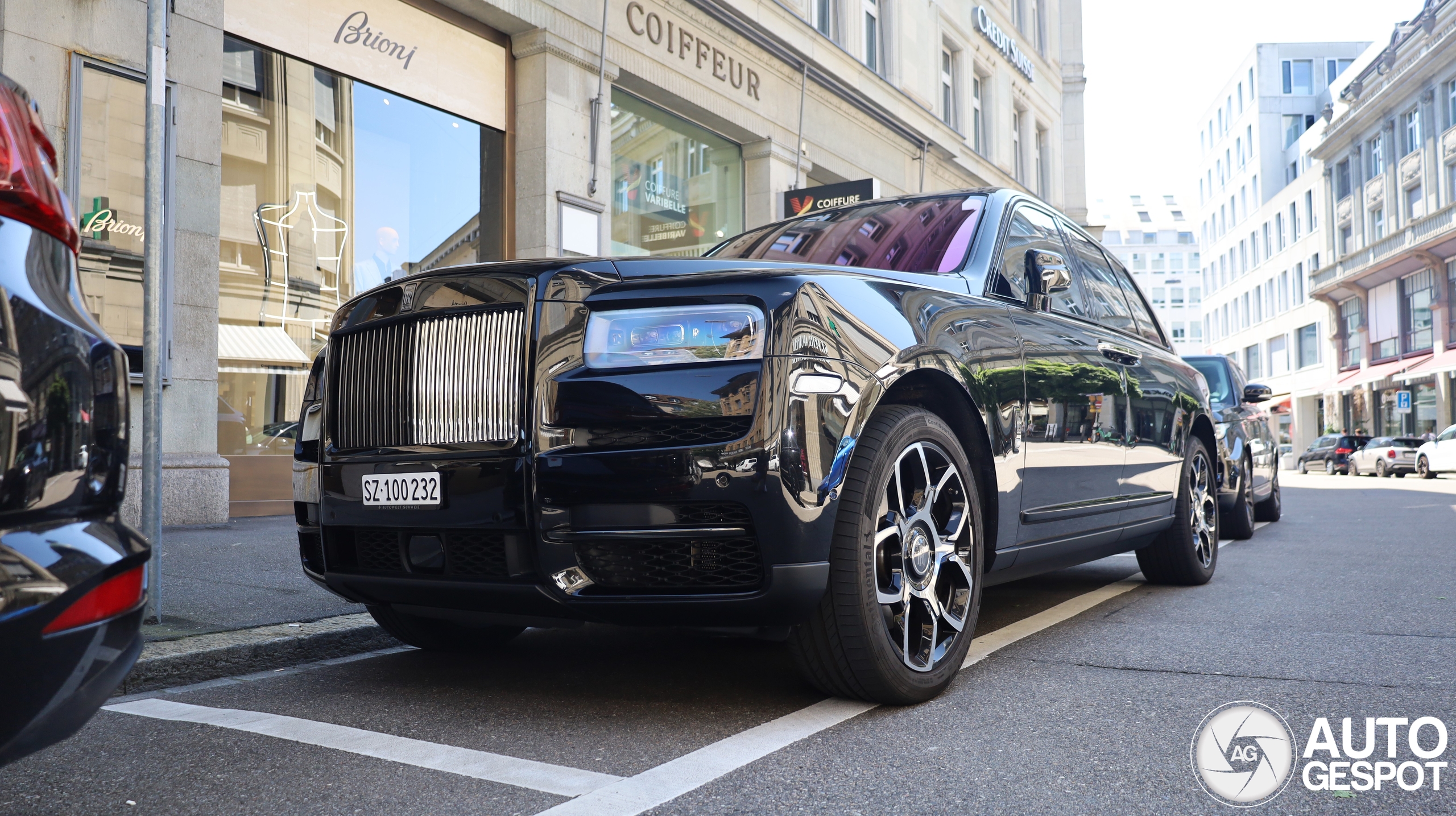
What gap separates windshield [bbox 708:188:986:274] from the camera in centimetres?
391

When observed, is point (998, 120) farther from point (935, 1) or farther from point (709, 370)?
point (709, 370)

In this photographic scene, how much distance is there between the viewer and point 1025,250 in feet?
14.0

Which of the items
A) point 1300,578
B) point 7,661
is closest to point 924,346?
point 7,661

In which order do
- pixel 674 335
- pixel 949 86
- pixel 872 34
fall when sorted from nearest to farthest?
pixel 674 335, pixel 872 34, pixel 949 86

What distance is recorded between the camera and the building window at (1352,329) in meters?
45.5

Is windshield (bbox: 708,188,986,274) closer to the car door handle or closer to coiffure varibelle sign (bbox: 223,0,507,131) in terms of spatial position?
the car door handle

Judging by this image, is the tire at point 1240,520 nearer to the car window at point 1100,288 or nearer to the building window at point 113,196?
the car window at point 1100,288

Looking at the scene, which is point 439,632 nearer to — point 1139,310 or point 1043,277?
point 1043,277

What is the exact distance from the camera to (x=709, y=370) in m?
2.72

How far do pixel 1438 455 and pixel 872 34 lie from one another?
1907cm

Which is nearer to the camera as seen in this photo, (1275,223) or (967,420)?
(967,420)

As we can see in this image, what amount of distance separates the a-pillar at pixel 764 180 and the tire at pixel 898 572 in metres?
11.9

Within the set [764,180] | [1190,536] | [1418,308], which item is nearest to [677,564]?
[1190,536]

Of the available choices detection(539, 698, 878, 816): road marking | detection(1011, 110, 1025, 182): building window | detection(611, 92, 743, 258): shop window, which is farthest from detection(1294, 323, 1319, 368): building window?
detection(539, 698, 878, 816): road marking
